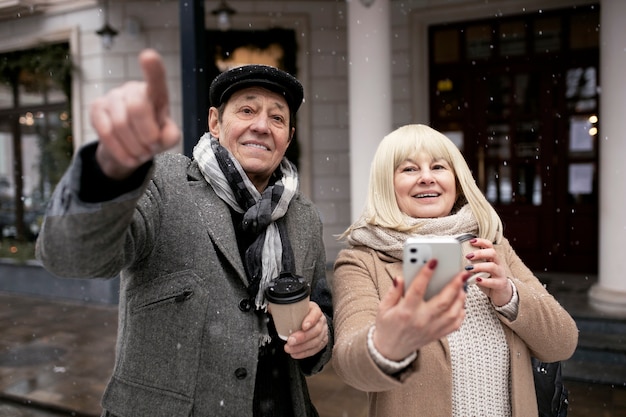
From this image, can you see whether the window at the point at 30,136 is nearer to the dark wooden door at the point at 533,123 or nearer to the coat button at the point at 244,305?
the dark wooden door at the point at 533,123

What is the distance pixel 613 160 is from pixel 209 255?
16.7ft

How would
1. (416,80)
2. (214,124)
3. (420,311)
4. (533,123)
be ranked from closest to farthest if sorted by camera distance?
(420,311)
(214,124)
(533,123)
(416,80)

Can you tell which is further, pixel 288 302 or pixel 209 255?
pixel 209 255

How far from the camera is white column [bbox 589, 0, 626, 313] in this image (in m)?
5.09

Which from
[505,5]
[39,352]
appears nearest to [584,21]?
[505,5]

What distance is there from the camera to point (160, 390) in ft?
4.60

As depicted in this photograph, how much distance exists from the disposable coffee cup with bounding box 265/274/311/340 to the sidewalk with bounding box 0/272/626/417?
114 inches

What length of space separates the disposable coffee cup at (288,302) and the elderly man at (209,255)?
0.10 feet

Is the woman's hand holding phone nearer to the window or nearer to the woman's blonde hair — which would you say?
the woman's blonde hair

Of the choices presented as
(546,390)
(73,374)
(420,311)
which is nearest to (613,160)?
(546,390)

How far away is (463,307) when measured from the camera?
1.23m

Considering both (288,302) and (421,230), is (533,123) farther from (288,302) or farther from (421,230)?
(288,302)

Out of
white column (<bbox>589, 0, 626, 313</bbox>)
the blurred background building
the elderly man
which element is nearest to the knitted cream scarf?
the elderly man

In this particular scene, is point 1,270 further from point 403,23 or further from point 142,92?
point 142,92
